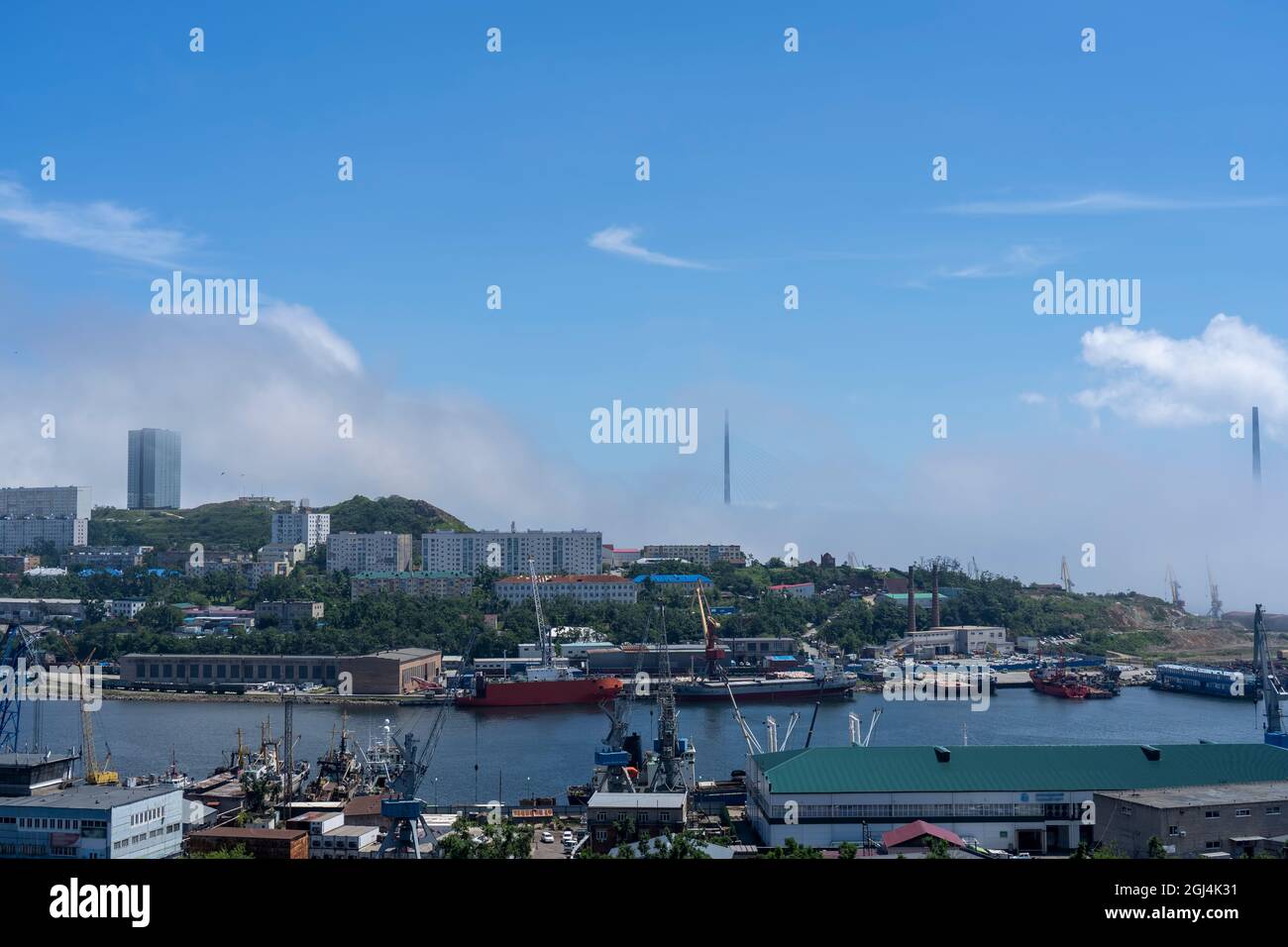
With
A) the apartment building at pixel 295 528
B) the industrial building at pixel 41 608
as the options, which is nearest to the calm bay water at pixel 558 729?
the industrial building at pixel 41 608

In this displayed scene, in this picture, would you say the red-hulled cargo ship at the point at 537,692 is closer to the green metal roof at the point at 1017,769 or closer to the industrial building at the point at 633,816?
the industrial building at the point at 633,816

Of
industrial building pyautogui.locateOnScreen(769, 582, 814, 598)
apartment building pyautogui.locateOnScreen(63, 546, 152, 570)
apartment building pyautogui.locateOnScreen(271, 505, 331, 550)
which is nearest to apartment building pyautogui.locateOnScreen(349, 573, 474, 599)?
industrial building pyautogui.locateOnScreen(769, 582, 814, 598)

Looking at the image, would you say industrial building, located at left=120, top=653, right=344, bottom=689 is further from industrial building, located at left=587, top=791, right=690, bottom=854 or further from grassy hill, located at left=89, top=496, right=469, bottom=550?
grassy hill, located at left=89, top=496, right=469, bottom=550

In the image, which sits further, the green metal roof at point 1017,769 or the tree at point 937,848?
the green metal roof at point 1017,769

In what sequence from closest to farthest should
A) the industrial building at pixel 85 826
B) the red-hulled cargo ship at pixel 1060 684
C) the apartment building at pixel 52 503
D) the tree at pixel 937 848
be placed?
the tree at pixel 937 848
the industrial building at pixel 85 826
the red-hulled cargo ship at pixel 1060 684
the apartment building at pixel 52 503

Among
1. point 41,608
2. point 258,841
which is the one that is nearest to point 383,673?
point 258,841

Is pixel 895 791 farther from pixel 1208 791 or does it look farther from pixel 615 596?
pixel 615 596
